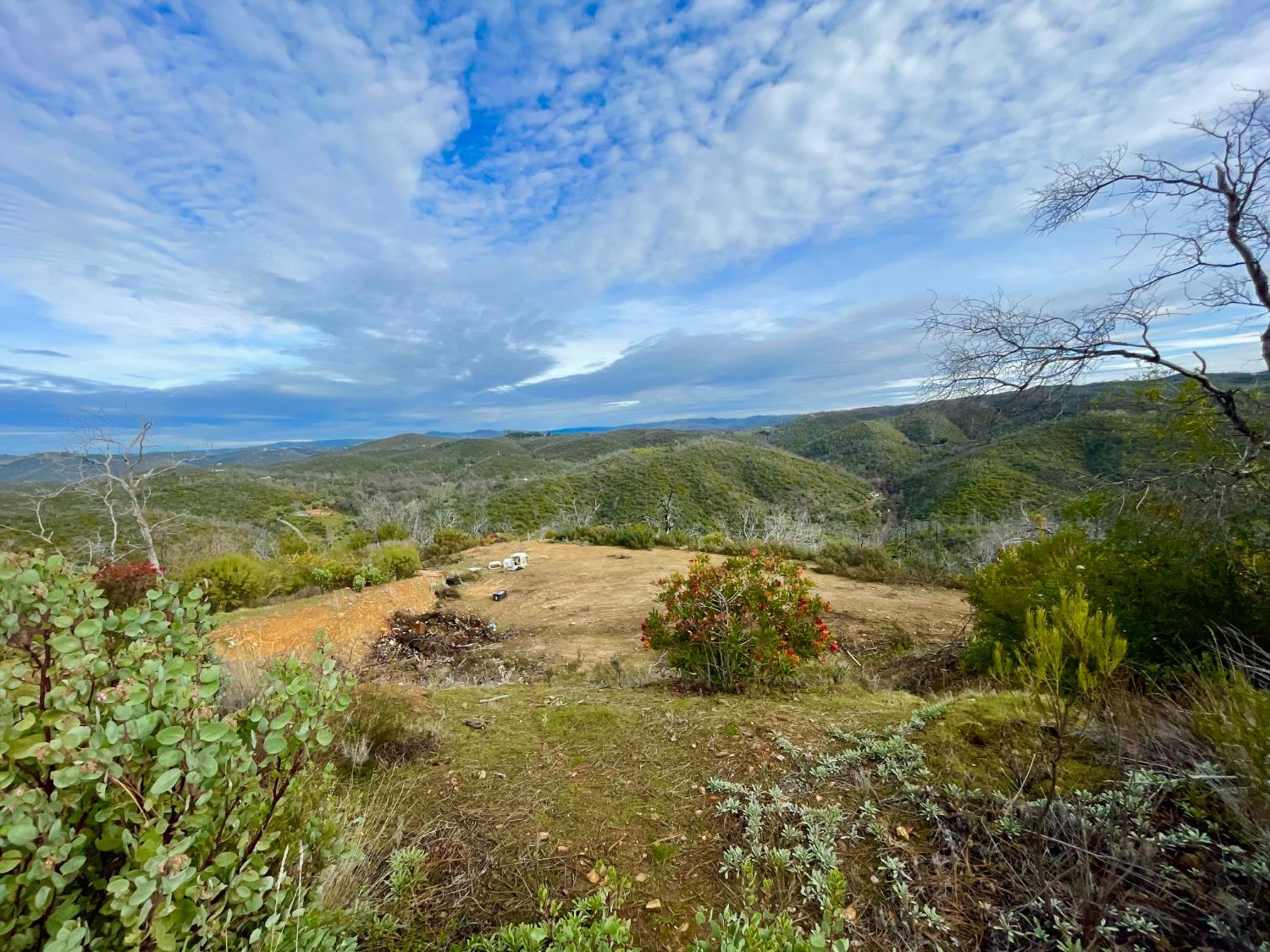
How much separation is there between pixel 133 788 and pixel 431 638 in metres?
7.41

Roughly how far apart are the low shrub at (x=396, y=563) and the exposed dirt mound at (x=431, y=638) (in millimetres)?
2792

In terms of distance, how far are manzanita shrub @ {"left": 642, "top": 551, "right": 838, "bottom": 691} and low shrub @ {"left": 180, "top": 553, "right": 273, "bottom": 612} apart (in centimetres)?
834

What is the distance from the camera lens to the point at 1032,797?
6.87ft

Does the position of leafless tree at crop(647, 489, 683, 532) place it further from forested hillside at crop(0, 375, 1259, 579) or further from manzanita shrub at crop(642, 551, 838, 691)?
manzanita shrub at crop(642, 551, 838, 691)

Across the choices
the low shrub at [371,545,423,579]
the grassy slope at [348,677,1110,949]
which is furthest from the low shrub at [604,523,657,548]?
the grassy slope at [348,677,1110,949]

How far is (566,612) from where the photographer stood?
9383 millimetres

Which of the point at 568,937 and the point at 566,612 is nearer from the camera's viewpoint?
the point at 568,937

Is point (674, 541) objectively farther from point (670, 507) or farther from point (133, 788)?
point (670, 507)

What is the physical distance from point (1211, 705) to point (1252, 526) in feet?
6.85

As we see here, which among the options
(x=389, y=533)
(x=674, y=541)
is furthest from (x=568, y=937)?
(x=389, y=533)

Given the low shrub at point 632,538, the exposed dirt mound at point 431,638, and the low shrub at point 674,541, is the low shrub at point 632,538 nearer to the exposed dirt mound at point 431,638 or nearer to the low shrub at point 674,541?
the low shrub at point 674,541

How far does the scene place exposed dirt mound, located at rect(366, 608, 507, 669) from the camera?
719 cm

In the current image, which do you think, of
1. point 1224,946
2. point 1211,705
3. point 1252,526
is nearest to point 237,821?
point 1224,946

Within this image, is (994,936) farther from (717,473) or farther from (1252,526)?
(717,473)
